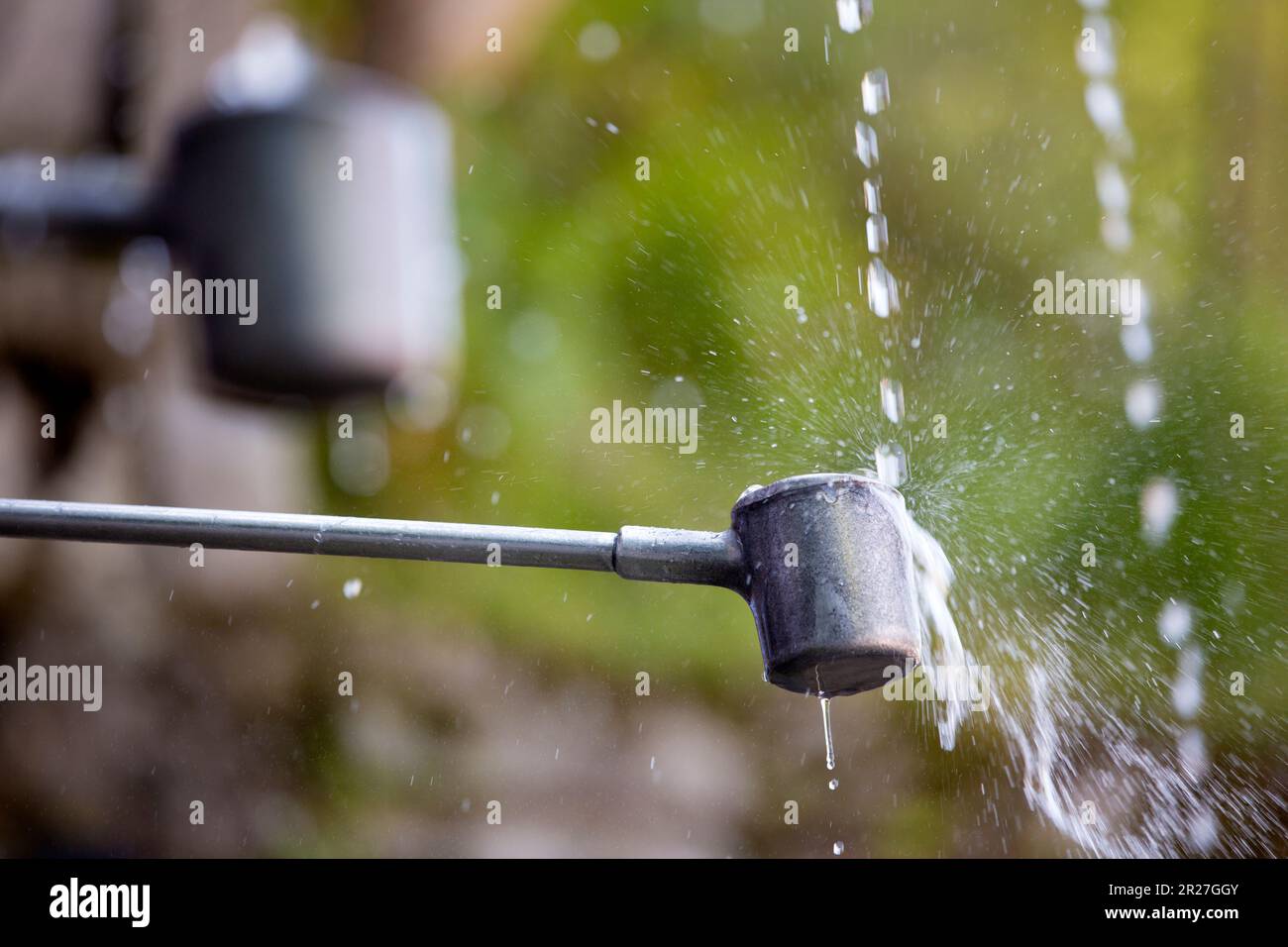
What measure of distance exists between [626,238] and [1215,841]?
1805 mm

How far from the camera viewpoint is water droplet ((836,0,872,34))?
9.28 feet

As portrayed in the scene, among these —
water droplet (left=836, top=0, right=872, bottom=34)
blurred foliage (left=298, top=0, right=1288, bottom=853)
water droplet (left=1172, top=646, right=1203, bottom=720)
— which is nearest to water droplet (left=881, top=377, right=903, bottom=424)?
blurred foliage (left=298, top=0, right=1288, bottom=853)

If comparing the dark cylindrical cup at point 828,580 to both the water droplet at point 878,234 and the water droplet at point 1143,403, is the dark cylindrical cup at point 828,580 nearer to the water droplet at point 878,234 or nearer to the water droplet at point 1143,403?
the water droplet at point 1143,403

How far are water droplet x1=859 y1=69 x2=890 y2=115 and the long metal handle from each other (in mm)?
2254

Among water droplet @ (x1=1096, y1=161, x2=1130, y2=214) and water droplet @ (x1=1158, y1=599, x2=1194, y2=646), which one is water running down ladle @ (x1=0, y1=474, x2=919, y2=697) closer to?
water droplet @ (x1=1158, y1=599, x2=1194, y2=646)

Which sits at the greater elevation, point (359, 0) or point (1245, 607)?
point (359, 0)

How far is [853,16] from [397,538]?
2.43m

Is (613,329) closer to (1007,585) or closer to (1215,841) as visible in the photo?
(1007,585)

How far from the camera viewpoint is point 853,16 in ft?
9.33

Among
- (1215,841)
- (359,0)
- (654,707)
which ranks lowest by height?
(1215,841)

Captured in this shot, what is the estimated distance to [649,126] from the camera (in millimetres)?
2865

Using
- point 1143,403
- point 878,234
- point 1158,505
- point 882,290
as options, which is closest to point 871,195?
point 878,234
